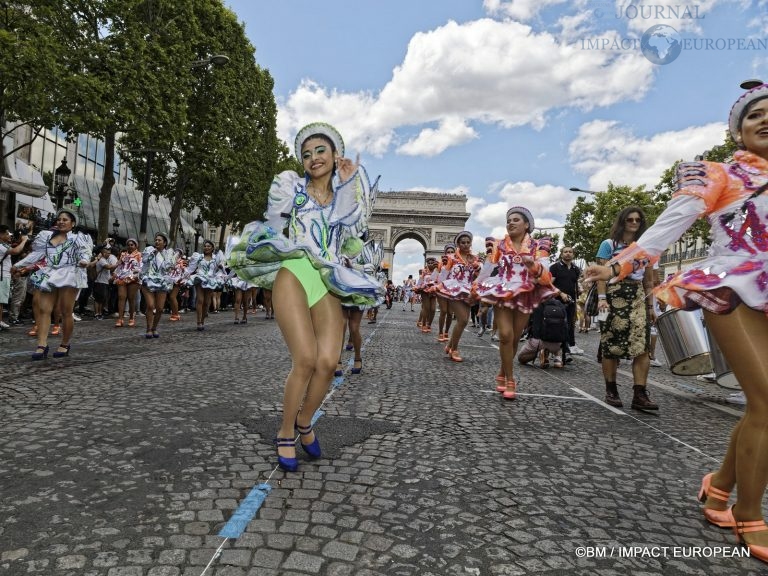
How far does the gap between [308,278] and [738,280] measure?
2081 millimetres

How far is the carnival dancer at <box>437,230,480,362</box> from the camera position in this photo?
8650 millimetres

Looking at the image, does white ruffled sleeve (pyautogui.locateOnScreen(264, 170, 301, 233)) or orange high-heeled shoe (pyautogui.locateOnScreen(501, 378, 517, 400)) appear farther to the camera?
orange high-heeled shoe (pyautogui.locateOnScreen(501, 378, 517, 400))

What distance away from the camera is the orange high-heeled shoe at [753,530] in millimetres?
2215

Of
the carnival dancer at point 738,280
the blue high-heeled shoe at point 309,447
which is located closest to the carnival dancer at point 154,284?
the blue high-heeled shoe at point 309,447

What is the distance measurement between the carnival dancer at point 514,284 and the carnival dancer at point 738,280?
2.77m

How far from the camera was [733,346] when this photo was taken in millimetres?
2379

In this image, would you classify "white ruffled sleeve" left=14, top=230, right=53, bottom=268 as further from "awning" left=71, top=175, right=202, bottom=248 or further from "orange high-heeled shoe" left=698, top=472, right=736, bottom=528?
"awning" left=71, top=175, right=202, bottom=248

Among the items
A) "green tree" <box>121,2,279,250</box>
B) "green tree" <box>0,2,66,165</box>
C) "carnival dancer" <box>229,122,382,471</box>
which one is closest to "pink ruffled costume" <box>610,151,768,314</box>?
"carnival dancer" <box>229,122,382,471</box>

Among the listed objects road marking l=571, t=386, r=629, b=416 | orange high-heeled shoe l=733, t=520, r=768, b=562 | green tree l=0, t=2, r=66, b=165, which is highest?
green tree l=0, t=2, r=66, b=165

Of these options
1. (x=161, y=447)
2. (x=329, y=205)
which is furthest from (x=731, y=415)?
(x=161, y=447)

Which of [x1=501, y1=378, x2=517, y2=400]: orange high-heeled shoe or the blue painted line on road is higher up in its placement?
[x1=501, y1=378, x2=517, y2=400]: orange high-heeled shoe

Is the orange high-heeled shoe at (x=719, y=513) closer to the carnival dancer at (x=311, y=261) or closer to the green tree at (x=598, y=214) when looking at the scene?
the carnival dancer at (x=311, y=261)

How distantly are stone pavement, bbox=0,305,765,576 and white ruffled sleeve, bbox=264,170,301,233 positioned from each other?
1366mm

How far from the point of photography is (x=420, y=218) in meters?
68.6
